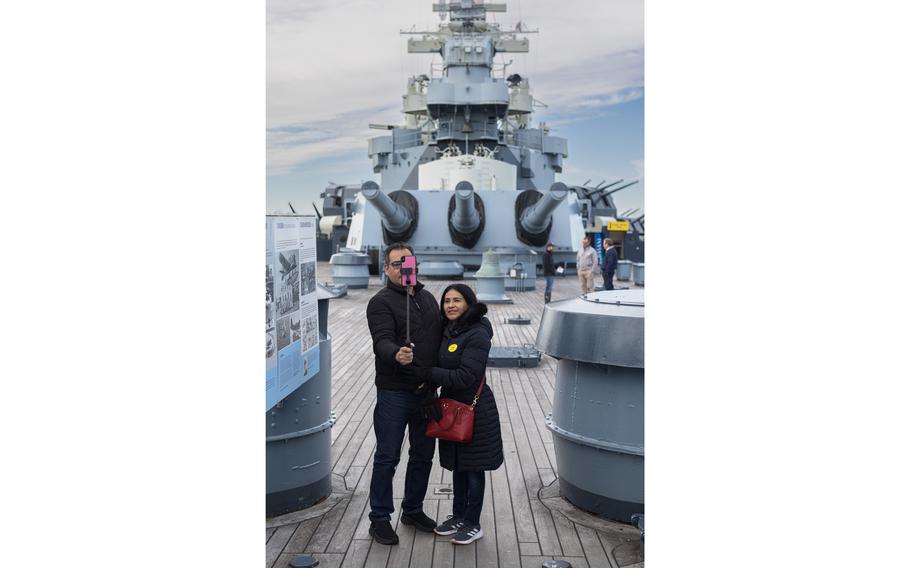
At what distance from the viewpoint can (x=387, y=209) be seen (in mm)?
17266

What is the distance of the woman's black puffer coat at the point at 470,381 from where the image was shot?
125 inches

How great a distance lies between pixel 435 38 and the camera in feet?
90.3

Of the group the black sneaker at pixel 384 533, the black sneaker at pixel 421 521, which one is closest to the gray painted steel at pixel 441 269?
the black sneaker at pixel 421 521

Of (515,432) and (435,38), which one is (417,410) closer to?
(515,432)

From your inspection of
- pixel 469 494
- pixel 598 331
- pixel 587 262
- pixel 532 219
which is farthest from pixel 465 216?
pixel 469 494

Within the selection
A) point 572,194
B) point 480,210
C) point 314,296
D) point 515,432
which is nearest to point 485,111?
point 572,194

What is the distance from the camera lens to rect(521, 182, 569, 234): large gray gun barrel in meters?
15.6

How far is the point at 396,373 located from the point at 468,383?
→ 1.06 ft

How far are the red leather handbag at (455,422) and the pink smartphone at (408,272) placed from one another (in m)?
0.50

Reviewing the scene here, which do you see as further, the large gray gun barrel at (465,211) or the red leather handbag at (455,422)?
the large gray gun barrel at (465,211)

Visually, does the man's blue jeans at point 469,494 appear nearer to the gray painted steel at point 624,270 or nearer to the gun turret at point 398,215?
the gun turret at point 398,215

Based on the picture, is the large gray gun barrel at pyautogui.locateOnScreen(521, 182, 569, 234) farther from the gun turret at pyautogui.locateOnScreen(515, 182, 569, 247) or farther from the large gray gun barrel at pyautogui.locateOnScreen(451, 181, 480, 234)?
the large gray gun barrel at pyautogui.locateOnScreen(451, 181, 480, 234)
